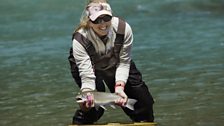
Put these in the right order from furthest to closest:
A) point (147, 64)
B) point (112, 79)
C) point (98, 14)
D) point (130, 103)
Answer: point (147, 64) → point (112, 79) → point (130, 103) → point (98, 14)

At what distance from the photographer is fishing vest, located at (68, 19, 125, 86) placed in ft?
19.1

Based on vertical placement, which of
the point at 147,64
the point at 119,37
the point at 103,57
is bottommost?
the point at 147,64

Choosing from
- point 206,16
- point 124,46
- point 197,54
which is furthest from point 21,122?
point 206,16

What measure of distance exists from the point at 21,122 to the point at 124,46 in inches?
92.1

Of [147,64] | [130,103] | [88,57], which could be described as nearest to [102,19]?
[88,57]

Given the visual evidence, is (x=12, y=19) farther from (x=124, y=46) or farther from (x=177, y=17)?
(x=124, y=46)

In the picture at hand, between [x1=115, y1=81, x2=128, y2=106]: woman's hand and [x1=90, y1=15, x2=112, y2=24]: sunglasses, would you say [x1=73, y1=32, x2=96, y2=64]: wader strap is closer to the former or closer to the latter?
[x1=90, y1=15, x2=112, y2=24]: sunglasses

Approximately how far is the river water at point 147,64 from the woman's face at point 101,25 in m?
1.86

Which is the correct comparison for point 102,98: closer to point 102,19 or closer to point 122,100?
point 122,100

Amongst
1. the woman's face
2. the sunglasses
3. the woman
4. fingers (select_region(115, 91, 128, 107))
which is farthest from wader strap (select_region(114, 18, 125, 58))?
fingers (select_region(115, 91, 128, 107))

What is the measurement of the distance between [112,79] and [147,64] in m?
4.94

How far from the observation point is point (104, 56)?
5953 mm

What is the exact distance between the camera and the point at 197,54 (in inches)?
455

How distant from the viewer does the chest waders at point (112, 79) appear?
5.89 meters
